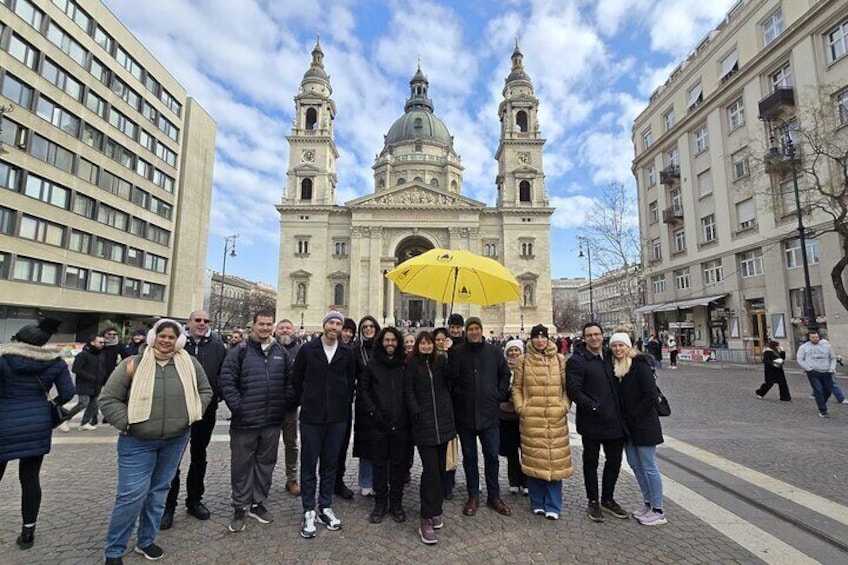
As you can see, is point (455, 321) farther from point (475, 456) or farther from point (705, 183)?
point (705, 183)

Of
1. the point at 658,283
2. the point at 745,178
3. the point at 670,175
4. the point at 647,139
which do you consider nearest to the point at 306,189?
the point at 647,139

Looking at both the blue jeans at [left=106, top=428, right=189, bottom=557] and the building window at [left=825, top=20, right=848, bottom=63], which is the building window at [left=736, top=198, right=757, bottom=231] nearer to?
the building window at [left=825, top=20, right=848, bottom=63]

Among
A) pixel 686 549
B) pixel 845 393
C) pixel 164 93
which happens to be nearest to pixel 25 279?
pixel 164 93

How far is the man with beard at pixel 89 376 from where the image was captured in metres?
8.45

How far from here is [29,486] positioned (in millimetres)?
3723

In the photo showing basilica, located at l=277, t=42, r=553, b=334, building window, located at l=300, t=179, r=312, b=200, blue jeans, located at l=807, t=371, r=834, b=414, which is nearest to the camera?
blue jeans, located at l=807, t=371, r=834, b=414

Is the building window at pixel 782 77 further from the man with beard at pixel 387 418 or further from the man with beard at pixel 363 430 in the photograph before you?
the man with beard at pixel 387 418

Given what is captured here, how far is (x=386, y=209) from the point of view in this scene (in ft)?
174

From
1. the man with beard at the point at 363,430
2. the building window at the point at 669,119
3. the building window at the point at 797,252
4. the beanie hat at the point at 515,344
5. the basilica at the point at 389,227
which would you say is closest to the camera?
the man with beard at the point at 363,430

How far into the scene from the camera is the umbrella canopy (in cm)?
617

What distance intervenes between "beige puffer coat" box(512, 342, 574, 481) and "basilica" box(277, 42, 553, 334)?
4527 cm

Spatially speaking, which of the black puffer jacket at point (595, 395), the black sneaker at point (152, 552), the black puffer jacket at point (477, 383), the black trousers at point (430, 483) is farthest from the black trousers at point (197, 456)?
the black puffer jacket at point (595, 395)

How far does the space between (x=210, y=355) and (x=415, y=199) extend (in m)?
50.4

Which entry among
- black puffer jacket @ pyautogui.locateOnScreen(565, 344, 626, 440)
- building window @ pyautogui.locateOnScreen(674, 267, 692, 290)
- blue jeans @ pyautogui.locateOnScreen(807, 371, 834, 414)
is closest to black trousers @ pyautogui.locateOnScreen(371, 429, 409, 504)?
black puffer jacket @ pyautogui.locateOnScreen(565, 344, 626, 440)
